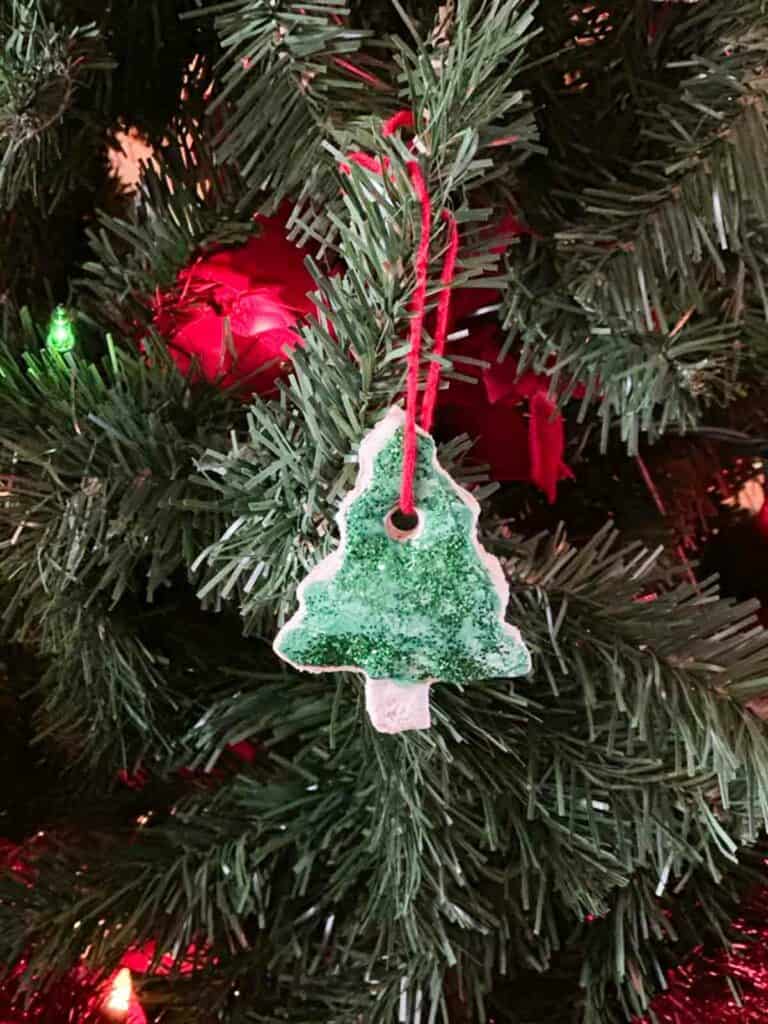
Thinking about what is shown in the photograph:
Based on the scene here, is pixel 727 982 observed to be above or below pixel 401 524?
below

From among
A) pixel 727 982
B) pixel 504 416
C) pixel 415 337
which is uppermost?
pixel 415 337

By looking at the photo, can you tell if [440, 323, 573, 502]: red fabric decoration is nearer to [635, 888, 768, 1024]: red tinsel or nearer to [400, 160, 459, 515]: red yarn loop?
[400, 160, 459, 515]: red yarn loop

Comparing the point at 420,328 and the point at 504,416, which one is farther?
the point at 504,416

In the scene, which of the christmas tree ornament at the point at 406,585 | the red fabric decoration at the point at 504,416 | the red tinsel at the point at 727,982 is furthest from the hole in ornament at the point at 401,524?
the red tinsel at the point at 727,982

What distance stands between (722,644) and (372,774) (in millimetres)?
183

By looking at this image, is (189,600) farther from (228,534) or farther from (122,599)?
(228,534)

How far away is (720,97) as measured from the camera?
39 centimetres

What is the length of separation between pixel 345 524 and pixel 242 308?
0.19 metres

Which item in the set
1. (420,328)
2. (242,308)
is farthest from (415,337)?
(242,308)

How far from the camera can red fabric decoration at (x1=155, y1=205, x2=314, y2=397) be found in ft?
1.57

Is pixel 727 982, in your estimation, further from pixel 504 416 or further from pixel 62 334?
pixel 62 334

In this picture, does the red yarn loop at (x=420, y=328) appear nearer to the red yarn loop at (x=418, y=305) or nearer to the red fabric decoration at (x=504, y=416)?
the red yarn loop at (x=418, y=305)

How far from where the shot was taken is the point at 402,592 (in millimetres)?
353

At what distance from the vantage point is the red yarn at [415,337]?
0.30 m
